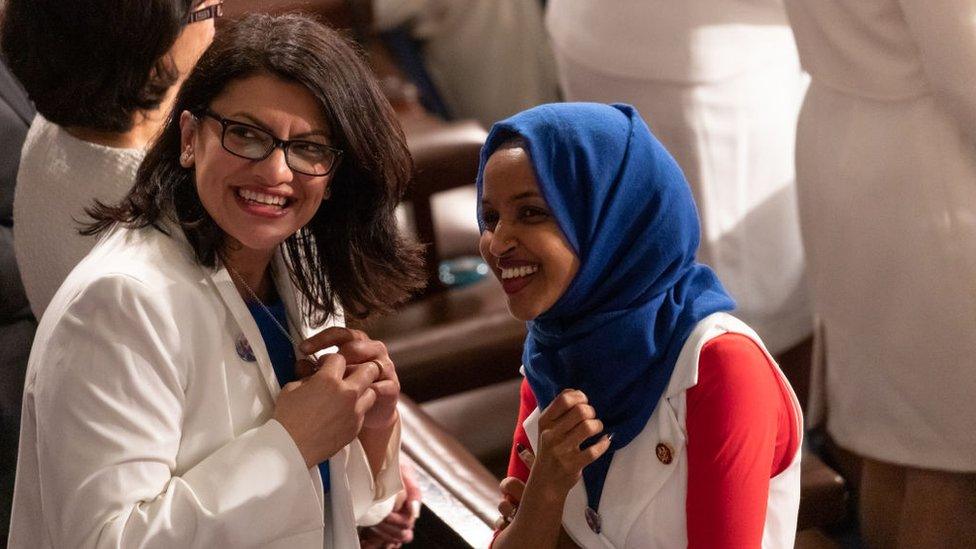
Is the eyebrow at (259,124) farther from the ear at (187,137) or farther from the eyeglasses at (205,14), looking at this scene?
the eyeglasses at (205,14)

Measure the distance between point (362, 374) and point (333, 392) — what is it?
56 millimetres

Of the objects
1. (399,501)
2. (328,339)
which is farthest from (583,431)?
(399,501)

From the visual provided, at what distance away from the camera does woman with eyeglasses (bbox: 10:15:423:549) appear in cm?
150

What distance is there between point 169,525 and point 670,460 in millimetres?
568

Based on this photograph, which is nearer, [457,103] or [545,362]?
[545,362]

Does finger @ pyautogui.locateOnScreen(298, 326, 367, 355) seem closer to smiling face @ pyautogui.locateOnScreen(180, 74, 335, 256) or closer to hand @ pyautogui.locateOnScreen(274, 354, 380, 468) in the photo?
hand @ pyautogui.locateOnScreen(274, 354, 380, 468)

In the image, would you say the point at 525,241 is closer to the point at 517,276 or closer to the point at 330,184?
the point at 517,276

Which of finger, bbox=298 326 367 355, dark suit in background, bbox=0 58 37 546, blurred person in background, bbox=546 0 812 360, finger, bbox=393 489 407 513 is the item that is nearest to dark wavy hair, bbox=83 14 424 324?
finger, bbox=298 326 367 355

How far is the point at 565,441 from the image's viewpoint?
5.13 ft

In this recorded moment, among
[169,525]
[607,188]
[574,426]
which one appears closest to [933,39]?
[607,188]

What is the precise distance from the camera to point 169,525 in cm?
149

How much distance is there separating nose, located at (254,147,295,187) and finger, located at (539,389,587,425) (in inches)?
15.9

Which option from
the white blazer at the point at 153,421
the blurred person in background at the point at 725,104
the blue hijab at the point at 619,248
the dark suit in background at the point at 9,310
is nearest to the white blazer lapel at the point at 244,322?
the white blazer at the point at 153,421

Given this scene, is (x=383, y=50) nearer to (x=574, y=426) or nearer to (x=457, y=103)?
(x=457, y=103)
